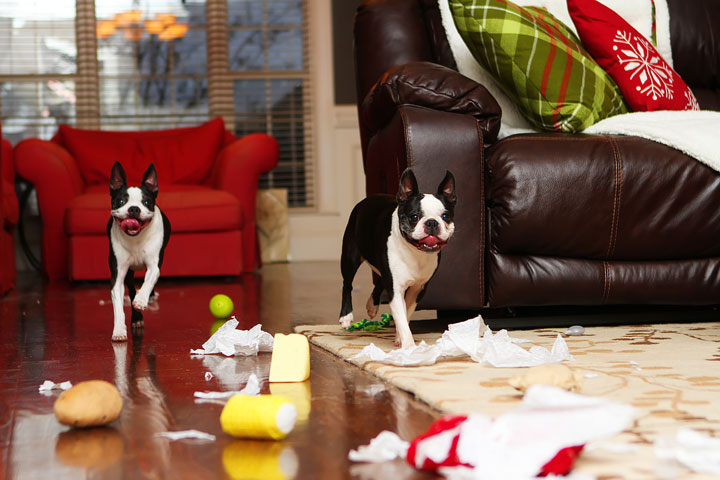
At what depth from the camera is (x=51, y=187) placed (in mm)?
4992

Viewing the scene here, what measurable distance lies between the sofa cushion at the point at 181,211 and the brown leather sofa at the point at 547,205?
2.52 m

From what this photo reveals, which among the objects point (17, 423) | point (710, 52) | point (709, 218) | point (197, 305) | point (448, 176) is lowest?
point (197, 305)

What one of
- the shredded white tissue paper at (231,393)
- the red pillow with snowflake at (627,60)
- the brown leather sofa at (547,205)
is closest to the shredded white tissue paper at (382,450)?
the shredded white tissue paper at (231,393)

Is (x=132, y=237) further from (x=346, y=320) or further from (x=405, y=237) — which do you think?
(x=405, y=237)

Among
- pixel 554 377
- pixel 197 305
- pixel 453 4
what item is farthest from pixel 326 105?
pixel 554 377

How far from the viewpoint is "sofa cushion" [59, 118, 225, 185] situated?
213 inches

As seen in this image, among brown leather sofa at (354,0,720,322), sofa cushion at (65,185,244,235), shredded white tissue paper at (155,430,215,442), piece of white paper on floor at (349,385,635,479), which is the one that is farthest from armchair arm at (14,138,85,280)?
piece of white paper on floor at (349,385,635,479)

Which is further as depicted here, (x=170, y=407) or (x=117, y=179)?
(x=117, y=179)

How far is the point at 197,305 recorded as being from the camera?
338cm

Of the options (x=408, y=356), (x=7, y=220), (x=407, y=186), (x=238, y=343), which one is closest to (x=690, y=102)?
(x=407, y=186)

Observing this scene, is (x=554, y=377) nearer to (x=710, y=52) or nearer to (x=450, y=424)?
(x=450, y=424)

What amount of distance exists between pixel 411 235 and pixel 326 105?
4.72 m

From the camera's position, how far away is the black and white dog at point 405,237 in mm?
1896

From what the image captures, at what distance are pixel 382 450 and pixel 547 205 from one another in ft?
4.52
